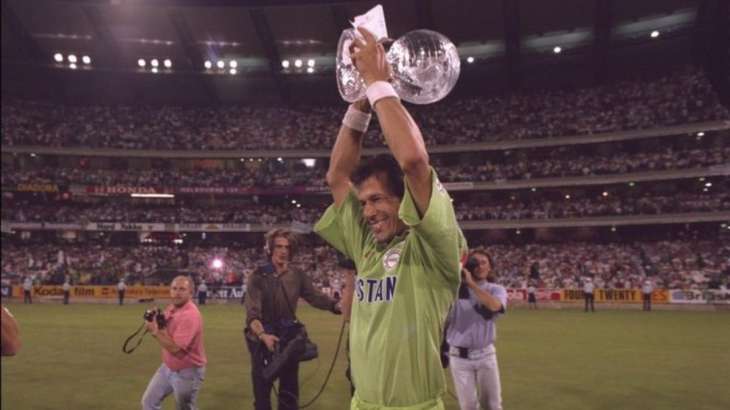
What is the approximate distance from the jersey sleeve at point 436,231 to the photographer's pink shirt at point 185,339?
4652 mm

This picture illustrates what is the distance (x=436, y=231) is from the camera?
2.25 metres

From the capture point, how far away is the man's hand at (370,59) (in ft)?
7.64

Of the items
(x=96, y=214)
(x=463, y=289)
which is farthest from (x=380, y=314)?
(x=96, y=214)

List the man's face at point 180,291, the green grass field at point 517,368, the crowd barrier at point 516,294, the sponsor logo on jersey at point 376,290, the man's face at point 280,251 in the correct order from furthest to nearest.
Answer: the crowd barrier at point 516,294 < the green grass field at point 517,368 < the man's face at point 280,251 < the man's face at point 180,291 < the sponsor logo on jersey at point 376,290

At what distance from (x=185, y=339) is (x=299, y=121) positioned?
47664 mm

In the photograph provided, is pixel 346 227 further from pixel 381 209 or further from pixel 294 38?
pixel 294 38

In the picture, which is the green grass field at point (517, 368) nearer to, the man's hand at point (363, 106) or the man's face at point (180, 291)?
the man's face at point (180, 291)

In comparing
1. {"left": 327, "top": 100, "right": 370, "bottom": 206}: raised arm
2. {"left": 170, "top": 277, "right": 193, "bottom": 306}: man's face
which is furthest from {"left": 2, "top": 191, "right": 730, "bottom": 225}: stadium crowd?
{"left": 327, "top": 100, "right": 370, "bottom": 206}: raised arm

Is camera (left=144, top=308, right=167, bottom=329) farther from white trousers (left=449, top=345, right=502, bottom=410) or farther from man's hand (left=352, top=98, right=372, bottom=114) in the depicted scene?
man's hand (left=352, top=98, right=372, bottom=114)

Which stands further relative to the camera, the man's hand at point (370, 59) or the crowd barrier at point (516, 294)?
the crowd barrier at point (516, 294)

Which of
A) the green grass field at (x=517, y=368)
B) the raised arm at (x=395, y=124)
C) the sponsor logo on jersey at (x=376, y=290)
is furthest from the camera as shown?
the green grass field at (x=517, y=368)

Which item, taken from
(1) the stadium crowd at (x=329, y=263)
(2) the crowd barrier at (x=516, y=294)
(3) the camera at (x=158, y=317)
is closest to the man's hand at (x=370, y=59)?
(3) the camera at (x=158, y=317)

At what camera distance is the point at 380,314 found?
96.2 inches

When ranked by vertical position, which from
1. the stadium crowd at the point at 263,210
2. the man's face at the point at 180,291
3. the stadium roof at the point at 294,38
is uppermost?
the stadium roof at the point at 294,38
